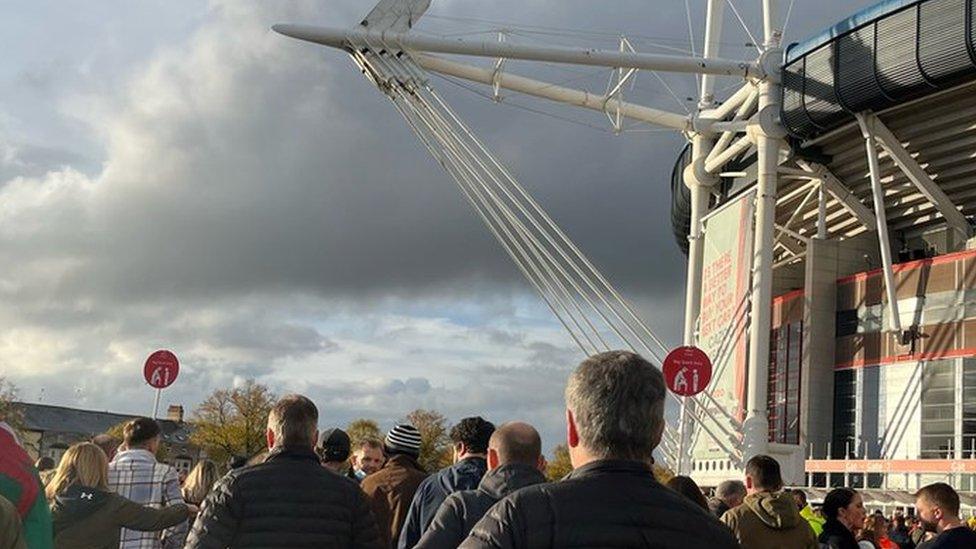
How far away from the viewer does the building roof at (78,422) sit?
87938 mm

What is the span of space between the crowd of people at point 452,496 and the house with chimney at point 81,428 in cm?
8045

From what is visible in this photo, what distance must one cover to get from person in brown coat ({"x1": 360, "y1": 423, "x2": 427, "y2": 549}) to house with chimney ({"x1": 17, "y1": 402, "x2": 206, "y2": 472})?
264ft

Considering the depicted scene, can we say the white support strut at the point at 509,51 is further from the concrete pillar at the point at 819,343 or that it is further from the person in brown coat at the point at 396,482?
the person in brown coat at the point at 396,482

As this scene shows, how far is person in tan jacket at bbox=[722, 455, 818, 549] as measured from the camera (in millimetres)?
6164

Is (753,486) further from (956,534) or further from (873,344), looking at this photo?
(873,344)

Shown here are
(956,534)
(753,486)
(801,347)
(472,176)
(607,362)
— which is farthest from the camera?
(801,347)

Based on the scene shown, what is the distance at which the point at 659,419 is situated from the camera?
2.99 metres

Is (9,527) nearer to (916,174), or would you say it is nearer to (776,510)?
(776,510)

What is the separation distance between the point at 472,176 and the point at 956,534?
20.7 m

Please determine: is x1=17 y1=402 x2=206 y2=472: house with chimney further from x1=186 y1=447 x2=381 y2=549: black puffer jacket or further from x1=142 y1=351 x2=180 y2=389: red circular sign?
x1=186 y1=447 x2=381 y2=549: black puffer jacket

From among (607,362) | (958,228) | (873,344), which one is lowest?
(607,362)

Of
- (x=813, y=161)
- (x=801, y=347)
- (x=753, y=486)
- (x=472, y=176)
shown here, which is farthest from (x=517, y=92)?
(x=753, y=486)

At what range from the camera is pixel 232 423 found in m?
81.6

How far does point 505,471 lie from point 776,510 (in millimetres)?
2106
